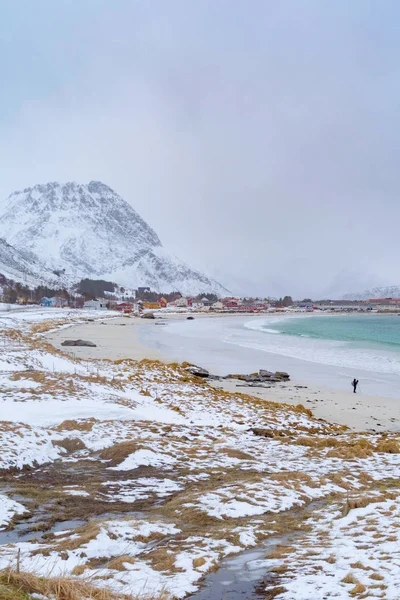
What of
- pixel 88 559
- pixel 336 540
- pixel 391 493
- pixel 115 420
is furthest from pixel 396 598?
pixel 115 420

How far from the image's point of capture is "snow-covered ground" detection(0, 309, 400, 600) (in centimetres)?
661

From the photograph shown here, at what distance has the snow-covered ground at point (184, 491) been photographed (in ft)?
21.7

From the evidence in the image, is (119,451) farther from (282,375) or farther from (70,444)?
(282,375)

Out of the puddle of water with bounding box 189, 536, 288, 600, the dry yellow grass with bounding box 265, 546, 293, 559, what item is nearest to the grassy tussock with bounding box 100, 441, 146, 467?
the puddle of water with bounding box 189, 536, 288, 600

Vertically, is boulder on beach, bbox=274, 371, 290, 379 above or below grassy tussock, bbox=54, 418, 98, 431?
below

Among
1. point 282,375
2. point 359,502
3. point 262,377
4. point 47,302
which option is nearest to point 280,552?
point 359,502

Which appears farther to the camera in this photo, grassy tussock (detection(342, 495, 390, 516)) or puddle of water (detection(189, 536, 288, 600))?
grassy tussock (detection(342, 495, 390, 516))

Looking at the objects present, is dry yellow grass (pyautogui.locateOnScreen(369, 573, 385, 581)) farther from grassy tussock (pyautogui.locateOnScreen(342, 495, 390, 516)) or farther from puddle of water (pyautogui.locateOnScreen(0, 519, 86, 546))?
puddle of water (pyautogui.locateOnScreen(0, 519, 86, 546))

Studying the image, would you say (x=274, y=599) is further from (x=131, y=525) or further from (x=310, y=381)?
(x=310, y=381)

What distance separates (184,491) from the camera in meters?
10.7

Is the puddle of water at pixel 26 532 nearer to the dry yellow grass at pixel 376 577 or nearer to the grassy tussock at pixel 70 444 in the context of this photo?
the grassy tussock at pixel 70 444

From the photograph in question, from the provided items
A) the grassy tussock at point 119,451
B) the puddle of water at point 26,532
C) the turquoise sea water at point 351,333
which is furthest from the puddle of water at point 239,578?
the turquoise sea water at point 351,333

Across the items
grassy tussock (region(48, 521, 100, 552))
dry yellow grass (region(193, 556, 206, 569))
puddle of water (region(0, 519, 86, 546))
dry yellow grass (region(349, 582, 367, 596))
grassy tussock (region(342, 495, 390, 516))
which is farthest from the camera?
grassy tussock (region(342, 495, 390, 516))

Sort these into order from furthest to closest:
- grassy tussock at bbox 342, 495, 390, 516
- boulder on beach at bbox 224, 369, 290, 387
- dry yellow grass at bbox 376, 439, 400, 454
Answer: boulder on beach at bbox 224, 369, 290, 387 → dry yellow grass at bbox 376, 439, 400, 454 → grassy tussock at bbox 342, 495, 390, 516
